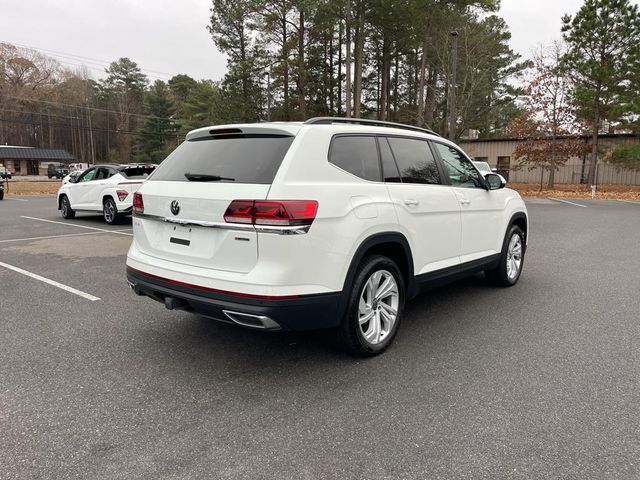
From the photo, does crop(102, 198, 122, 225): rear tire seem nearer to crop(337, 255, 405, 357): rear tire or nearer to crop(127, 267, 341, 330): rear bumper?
crop(127, 267, 341, 330): rear bumper

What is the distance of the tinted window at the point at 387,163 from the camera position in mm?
3791

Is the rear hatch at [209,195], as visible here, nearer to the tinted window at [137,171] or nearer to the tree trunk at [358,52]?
the tinted window at [137,171]

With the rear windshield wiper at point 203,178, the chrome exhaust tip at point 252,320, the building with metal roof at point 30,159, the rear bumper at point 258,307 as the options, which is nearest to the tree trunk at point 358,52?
the rear windshield wiper at point 203,178

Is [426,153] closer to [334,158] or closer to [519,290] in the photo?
[334,158]

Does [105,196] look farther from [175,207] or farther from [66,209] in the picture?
[175,207]

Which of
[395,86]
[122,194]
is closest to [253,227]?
[122,194]

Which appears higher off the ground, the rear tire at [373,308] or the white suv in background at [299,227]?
the white suv in background at [299,227]

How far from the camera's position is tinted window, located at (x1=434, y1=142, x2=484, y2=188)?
4648 mm

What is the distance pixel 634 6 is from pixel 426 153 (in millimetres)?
28764

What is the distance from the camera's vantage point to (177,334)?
418 centimetres

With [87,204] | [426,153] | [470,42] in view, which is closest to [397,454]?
[426,153]

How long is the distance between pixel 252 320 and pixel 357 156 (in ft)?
4.92

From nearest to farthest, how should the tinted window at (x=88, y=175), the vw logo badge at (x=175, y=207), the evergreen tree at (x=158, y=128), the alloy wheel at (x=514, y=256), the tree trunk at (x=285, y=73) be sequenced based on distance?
the vw logo badge at (x=175, y=207)
the alloy wheel at (x=514, y=256)
the tinted window at (x=88, y=175)
the tree trunk at (x=285, y=73)
the evergreen tree at (x=158, y=128)

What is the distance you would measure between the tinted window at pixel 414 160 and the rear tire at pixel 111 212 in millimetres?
9469
